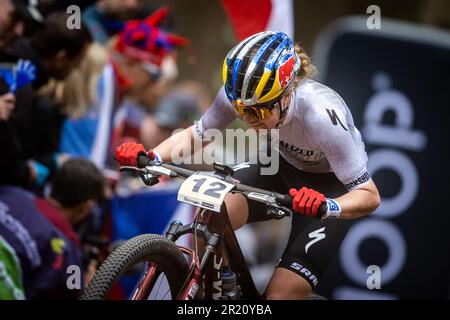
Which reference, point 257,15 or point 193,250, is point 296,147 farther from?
point 257,15

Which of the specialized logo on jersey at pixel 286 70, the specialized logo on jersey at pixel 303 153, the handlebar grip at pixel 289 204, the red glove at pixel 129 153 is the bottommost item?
the handlebar grip at pixel 289 204

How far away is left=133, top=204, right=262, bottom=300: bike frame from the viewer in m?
4.33

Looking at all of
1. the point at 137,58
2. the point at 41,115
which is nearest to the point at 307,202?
the point at 41,115

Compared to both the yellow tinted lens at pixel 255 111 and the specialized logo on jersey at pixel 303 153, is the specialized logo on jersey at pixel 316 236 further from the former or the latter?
the yellow tinted lens at pixel 255 111

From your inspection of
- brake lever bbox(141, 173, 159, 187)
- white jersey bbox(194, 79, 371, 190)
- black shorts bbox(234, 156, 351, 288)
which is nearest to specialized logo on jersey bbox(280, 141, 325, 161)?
white jersey bbox(194, 79, 371, 190)

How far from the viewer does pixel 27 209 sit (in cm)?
570

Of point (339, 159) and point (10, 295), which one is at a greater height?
point (339, 159)

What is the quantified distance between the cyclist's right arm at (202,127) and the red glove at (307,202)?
76 cm

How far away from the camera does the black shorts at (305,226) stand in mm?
4754

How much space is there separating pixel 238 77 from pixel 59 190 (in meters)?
2.60

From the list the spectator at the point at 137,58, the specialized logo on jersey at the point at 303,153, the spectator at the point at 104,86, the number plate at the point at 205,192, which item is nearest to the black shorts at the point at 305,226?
the specialized logo on jersey at the point at 303,153

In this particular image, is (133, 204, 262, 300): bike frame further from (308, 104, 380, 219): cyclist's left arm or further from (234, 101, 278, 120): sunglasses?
(308, 104, 380, 219): cyclist's left arm
